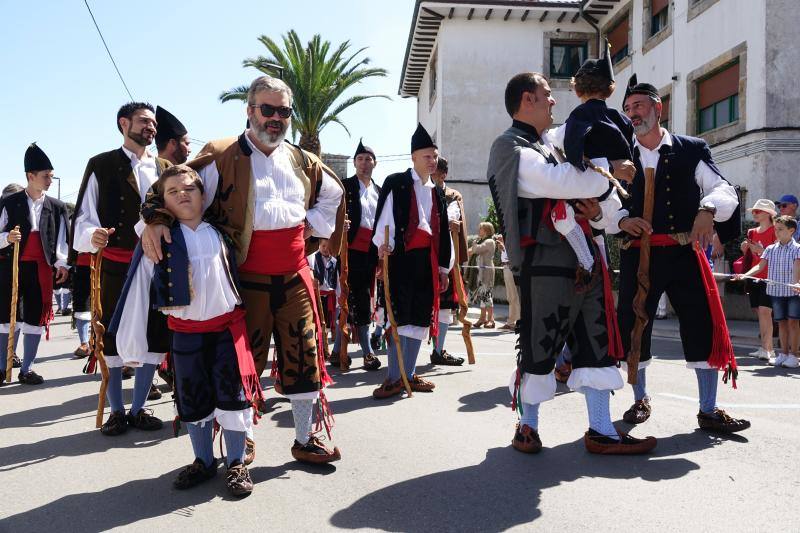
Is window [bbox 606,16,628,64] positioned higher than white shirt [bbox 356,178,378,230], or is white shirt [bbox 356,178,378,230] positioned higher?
window [bbox 606,16,628,64]

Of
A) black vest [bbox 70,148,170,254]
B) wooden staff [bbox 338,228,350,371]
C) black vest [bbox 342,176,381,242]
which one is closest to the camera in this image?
black vest [bbox 70,148,170,254]

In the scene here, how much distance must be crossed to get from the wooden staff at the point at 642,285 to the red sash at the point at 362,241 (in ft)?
11.6

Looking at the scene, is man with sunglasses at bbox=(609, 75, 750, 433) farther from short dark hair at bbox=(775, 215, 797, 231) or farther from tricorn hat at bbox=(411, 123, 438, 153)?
short dark hair at bbox=(775, 215, 797, 231)

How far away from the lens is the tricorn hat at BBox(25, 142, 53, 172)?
7.36m

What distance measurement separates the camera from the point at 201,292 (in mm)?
3549

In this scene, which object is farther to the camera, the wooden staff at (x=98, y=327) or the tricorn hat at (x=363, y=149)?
the tricorn hat at (x=363, y=149)

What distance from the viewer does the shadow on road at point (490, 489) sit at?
315cm

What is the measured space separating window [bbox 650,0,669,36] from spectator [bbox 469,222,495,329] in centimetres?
1147

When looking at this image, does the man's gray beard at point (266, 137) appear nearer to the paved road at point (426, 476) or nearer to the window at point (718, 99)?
the paved road at point (426, 476)

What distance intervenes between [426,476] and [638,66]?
808 inches

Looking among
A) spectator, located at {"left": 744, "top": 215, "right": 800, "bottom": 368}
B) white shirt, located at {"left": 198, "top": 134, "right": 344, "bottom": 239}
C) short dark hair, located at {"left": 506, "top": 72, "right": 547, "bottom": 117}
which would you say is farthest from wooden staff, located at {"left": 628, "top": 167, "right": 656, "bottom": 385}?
spectator, located at {"left": 744, "top": 215, "right": 800, "bottom": 368}

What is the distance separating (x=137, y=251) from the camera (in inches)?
153

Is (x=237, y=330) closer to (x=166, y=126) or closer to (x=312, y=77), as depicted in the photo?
(x=166, y=126)

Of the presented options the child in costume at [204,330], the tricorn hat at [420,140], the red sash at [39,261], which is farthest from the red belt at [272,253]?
the red sash at [39,261]
